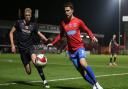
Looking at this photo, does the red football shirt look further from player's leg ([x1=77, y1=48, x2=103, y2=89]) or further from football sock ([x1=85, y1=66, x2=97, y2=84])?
football sock ([x1=85, y1=66, x2=97, y2=84])

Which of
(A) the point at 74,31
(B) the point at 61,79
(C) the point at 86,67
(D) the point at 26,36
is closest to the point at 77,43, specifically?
(A) the point at 74,31

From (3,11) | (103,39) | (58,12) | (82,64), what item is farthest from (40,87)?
(103,39)

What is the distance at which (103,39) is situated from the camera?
77.1 m

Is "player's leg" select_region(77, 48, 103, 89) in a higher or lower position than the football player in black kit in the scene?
lower

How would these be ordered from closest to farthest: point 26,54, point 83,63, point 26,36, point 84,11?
1. point 83,63
2. point 26,36
3. point 26,54
4. point 84,11

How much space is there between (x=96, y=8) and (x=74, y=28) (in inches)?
2474

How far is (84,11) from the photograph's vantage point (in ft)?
231

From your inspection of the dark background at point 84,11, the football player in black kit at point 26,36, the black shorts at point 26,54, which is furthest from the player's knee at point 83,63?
the dark background at point 84,11

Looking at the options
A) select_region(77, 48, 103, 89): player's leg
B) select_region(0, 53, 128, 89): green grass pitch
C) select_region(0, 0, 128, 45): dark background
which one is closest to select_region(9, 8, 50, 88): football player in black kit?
select_region(0, 53, 128, 89): green grass pitch

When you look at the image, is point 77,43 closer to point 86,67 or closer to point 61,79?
point 86,67

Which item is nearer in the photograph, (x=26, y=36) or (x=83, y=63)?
(x=83, y=63)

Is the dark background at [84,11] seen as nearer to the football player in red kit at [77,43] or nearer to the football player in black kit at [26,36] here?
the football player in black kit at [26,36]

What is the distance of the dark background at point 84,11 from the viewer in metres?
63.0

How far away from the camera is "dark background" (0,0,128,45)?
6297 centimetres
